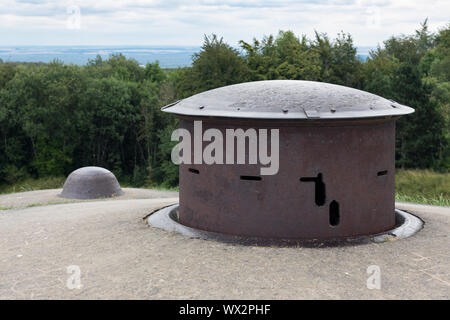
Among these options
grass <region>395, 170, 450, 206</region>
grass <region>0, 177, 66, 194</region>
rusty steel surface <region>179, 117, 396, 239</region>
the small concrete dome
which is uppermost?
rusty steel surface <region>179, 117, 396, 239</region>

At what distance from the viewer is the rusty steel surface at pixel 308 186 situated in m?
5.57

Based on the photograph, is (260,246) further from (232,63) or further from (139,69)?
(139,69)

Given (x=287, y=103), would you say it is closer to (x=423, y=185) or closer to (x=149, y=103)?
(x=423, y=185)

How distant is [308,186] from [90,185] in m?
12.1

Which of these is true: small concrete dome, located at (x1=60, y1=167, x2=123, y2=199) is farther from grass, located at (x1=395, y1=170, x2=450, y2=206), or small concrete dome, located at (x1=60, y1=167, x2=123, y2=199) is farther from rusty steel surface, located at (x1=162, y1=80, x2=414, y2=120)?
rusty steel surface, located at (x1=162, y1=80, x2=414, y2=120)

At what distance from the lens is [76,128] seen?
1537 inches

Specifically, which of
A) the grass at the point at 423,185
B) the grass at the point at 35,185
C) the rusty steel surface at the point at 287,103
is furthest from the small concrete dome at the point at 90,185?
the grass at the point at 35,185

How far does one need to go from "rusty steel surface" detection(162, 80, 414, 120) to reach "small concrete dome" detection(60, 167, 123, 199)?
10.7 m

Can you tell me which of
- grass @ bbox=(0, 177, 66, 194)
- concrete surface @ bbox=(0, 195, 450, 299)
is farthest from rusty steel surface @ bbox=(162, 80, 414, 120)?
grass @ bbox=(0, 177, 66, 194)

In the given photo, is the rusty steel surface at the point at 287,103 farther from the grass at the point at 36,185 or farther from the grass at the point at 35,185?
the grass at the point at 35,185

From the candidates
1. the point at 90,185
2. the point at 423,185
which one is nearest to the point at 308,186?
the point at 90,185

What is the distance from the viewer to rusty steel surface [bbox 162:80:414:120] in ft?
18.1

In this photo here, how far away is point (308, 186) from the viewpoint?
5617mm
